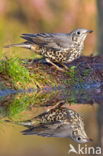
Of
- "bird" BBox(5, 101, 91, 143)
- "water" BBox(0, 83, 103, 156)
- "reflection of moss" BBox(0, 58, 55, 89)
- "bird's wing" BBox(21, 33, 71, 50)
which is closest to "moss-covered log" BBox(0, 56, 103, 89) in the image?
"reflection of moss" BBox(0, 58, 55, 89)

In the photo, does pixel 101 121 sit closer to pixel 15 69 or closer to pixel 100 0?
pixel 15 69

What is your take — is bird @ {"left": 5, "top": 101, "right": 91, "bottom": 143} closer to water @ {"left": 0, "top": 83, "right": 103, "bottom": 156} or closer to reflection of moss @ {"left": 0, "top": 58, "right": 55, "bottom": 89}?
water @ {"left": 0, "top": 83, "right": 103, "bottom": 156}

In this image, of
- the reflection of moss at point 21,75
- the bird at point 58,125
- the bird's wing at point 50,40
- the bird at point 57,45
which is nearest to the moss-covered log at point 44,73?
the reflection of moss at point 21,75

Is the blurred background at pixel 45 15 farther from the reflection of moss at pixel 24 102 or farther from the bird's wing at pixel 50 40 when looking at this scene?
the reflection of moss at pixel 24 102

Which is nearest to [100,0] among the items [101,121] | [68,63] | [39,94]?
[68,63]

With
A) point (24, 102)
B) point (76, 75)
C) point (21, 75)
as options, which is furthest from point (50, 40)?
point (24, 102)

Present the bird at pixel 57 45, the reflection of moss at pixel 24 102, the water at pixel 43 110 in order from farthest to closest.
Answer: the bird at pixel 57 45, the reflection of moss at pixel 24 102, the water at pixel 43 110
